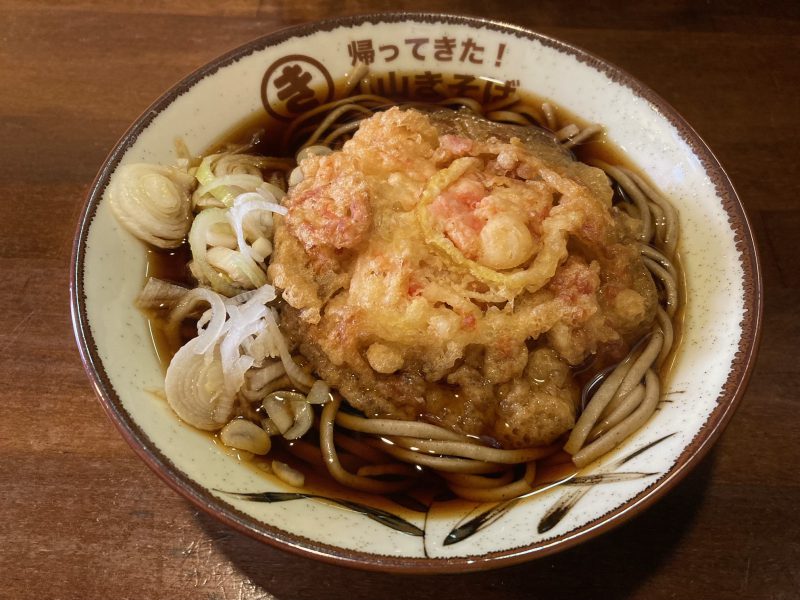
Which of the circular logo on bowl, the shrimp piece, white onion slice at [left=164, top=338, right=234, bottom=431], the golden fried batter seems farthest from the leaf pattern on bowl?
the circular logo on bowl

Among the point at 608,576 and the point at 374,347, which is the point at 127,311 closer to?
the point at 374,347

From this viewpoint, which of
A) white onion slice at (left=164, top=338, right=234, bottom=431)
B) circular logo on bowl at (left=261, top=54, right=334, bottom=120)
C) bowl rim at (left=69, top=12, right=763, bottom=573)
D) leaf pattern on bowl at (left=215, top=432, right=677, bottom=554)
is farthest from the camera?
circular logo on bowl at (left=261, top=54, right=334, bottom=120)

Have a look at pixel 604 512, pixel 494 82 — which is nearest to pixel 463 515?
pixel 604 512

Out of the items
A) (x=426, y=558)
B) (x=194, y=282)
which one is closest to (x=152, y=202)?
(x=194, y=282)

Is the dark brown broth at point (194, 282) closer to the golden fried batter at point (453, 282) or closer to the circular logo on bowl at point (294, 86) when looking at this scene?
the circular logo on bowl at point (294, 86)

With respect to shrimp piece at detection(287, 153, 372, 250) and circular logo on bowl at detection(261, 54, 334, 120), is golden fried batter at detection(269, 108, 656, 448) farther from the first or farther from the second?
circular logo on bowl at detection(261, 54, 334, 120)

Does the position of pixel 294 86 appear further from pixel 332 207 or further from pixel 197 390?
pixel 197 390
